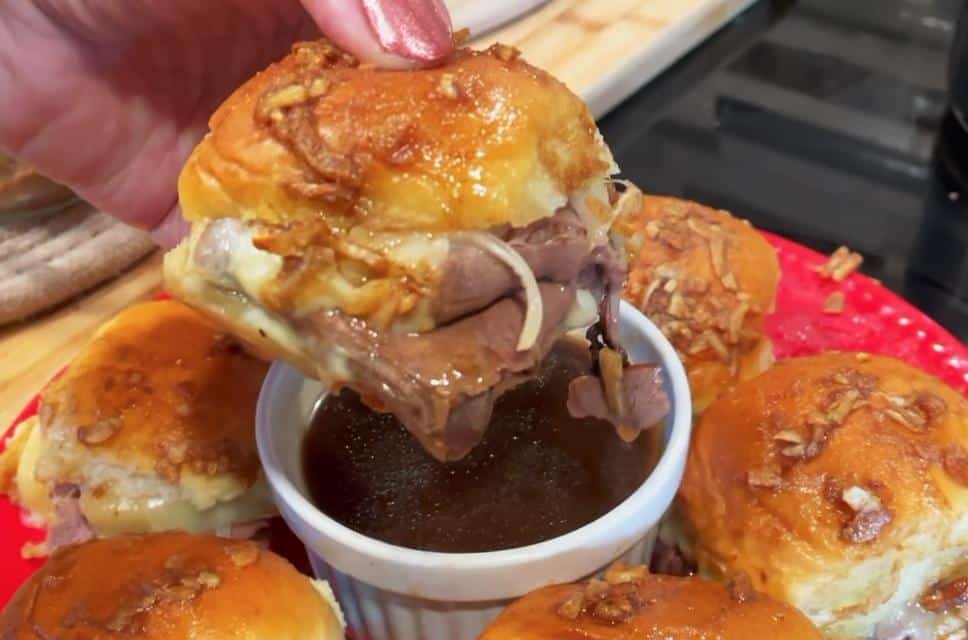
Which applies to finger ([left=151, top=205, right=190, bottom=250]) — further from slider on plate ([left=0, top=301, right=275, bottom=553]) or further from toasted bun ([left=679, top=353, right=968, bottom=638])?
toasted bun ([left=679, top=353, right=968, bottom=638])

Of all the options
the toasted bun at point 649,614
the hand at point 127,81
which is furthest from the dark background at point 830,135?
the toasted bun at point 649,614

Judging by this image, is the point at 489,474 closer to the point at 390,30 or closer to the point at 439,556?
the point at 439,556

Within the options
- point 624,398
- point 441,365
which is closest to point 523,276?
point 441,365

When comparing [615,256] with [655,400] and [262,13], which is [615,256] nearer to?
[655,400]

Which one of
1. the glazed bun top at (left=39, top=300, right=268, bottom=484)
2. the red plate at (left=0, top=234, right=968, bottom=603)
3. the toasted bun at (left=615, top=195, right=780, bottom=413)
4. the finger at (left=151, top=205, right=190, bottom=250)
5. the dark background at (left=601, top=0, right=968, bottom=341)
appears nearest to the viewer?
the glazed bun top at (left=39, top=300, right=268, bottom=484)

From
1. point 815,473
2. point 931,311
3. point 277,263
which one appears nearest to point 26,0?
point 277,263

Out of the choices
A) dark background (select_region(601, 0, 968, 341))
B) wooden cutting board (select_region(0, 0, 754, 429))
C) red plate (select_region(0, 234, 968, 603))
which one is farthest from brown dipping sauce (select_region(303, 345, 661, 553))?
dark background (select_region(601, 0, 968, 341))

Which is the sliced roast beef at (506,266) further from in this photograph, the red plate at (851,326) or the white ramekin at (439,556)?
the red plate at (851,326)
